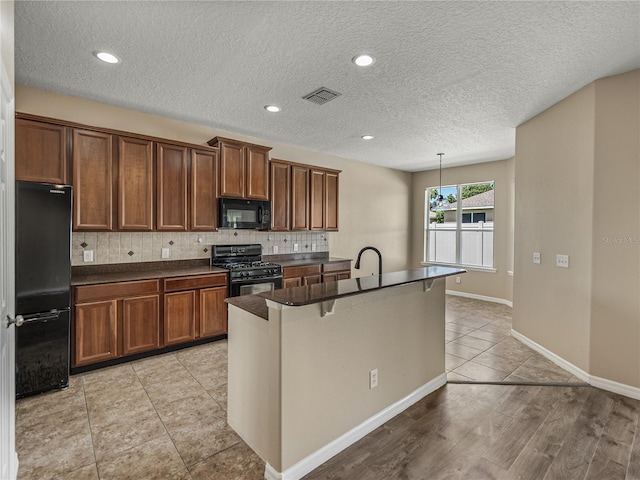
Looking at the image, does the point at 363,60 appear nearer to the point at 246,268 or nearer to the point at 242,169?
the point at 242,169

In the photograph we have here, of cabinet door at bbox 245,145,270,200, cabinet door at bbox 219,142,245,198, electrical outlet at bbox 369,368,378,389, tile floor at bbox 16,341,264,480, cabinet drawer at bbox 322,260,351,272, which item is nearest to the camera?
tile floor at bbox 16,341,264,480

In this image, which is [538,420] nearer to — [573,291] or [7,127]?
[573,291]

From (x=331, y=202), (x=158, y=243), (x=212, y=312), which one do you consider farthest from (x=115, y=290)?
(x=331, y=202)

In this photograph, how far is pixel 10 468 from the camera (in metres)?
1.64

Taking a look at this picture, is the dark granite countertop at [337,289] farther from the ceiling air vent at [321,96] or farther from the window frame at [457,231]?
the window frame at [457,231]

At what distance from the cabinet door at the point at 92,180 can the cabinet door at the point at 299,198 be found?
239 centimetres

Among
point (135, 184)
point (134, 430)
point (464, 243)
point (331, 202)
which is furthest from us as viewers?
point (464, 243)

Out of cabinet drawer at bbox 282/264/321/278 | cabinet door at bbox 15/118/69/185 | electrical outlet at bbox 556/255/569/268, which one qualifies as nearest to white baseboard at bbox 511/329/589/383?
electrical outlet at bbox 556/255/569/268

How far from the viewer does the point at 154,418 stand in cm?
237

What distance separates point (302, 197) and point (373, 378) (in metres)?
3.36

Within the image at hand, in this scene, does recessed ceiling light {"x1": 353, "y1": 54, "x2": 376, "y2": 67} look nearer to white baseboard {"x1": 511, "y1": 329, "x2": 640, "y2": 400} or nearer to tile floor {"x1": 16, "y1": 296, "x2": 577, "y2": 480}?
tile floor {"x1": 16, "y1": 296, "x2": 577, "y2": 480}

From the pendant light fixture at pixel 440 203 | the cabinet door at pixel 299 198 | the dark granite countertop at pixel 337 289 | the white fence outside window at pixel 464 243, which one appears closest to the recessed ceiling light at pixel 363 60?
the dark granite countertop at pixel 337 289

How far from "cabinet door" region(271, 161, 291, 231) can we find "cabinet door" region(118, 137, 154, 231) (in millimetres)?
1656

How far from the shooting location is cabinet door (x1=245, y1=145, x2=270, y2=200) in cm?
436
